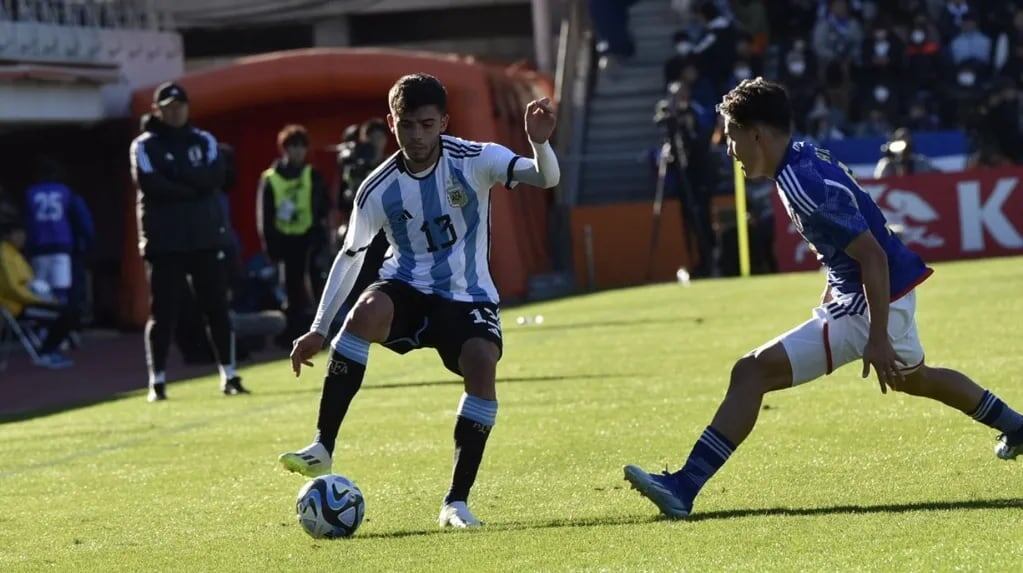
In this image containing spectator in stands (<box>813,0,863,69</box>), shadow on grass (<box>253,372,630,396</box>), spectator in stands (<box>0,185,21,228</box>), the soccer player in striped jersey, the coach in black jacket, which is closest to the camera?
the soccer player in striped jersey

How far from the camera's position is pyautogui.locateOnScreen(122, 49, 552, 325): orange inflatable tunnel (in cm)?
2573

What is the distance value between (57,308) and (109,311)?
6786 millimetres

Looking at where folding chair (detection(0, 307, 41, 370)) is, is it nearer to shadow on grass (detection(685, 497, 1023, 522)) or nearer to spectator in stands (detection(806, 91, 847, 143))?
spectator in stands (detection(806, 91, 847, 143))

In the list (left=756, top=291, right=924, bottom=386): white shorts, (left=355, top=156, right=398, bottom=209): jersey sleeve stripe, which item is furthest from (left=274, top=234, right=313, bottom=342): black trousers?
(left=756, top=291, right=924, bottom=386): white shorts

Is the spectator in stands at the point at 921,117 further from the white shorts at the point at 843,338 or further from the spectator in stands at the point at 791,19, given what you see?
the white shorts at the point at 843,338

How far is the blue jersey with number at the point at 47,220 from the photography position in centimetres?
2175

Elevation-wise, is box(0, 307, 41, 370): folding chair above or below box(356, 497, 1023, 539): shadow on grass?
below

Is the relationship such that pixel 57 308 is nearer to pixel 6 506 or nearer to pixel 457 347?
pixel 6 506

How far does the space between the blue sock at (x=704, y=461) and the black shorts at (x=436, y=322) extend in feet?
2.73

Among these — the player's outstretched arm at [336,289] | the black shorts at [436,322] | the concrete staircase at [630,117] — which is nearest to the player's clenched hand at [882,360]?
the black shorts at [436,322]

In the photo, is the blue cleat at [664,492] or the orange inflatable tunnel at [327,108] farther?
the orange inflatable tunnel at [327,108]

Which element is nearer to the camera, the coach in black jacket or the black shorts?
the black shorts

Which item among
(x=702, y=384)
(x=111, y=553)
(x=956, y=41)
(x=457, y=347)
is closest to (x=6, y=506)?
(x=111, y=553)

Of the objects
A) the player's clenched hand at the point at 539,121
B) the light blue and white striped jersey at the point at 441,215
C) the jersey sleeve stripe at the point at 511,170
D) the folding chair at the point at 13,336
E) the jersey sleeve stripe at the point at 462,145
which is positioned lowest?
the folding chair at the point at 13,336
